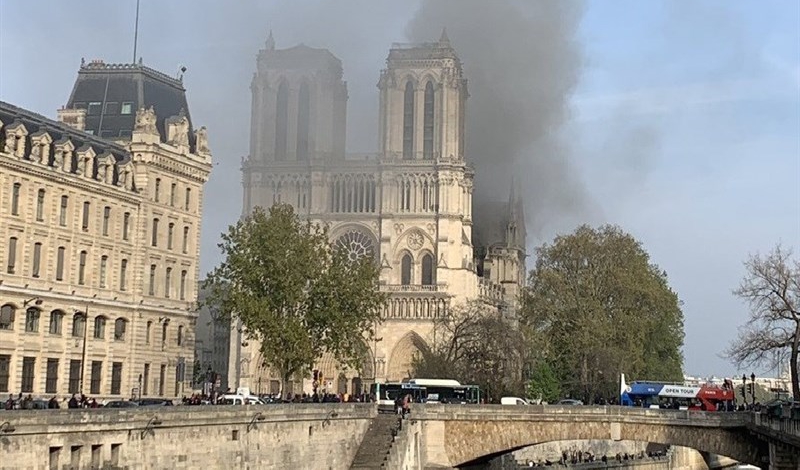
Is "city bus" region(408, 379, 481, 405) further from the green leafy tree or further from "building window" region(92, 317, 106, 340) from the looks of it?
"building window" region(92, 317, 106, 340)

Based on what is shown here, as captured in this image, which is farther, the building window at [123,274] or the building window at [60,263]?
the building window at [123,274]

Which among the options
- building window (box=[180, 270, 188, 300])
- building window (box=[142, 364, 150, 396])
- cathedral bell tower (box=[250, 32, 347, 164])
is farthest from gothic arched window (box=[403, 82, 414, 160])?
building window (box=[142, 364, 150, 396])

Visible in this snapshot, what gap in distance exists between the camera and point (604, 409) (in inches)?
2756

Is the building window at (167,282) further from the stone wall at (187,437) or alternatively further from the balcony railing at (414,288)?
the balcony railing at (414,288)

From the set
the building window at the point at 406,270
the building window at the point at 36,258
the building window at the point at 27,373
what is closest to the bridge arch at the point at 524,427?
the building window at the point at 27,373

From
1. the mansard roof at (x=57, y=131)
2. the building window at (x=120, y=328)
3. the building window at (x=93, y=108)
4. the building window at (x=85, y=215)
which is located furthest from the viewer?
the building window at (x=93, y=108)

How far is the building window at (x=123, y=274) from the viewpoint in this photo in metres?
78.6

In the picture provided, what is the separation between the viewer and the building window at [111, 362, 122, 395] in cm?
7812

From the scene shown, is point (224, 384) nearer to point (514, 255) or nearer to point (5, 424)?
point (514, 255)

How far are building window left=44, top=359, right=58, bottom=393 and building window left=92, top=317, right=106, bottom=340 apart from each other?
3772mm

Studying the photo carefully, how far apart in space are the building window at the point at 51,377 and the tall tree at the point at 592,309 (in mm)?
42691

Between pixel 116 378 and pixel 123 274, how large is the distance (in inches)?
232

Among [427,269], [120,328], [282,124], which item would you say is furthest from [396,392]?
[282,124]

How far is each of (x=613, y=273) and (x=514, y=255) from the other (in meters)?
57.7
